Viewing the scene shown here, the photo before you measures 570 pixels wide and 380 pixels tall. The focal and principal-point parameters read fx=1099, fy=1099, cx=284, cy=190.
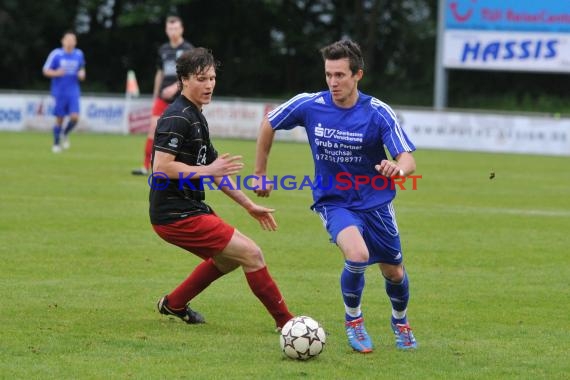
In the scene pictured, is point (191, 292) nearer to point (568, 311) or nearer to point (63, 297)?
point (63, 297)

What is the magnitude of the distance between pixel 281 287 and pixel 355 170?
7.50ft

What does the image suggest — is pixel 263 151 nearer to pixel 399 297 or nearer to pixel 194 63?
pixel 194 63

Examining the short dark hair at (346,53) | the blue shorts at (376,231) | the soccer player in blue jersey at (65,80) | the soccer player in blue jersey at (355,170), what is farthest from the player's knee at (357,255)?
the soccer player in blue jersey at (65,80)

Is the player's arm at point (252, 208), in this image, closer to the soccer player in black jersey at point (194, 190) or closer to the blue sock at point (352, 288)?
the soccer player in black jersey at point (194, 190)

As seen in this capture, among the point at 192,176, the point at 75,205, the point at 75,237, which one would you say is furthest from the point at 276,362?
the point at 75,205

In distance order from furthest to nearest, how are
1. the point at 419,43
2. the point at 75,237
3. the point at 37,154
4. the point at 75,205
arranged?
the point at 419,43
the point at 37,154
the point at 75,205
the point at 75,237

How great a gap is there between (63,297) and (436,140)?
2055 centimetres

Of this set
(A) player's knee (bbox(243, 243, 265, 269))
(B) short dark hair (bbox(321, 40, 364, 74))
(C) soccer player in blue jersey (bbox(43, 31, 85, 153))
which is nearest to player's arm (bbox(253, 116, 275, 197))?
(A) player's knee (bbox(243, 243, 265, 269))

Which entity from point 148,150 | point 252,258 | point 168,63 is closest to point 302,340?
point 252,258

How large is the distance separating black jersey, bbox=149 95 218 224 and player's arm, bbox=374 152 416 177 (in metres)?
1.19

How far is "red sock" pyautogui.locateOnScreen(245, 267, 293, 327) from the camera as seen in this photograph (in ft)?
22.7

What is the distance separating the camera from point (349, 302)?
21.5ft

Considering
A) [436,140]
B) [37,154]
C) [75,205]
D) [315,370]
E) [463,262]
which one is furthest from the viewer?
[436,140]

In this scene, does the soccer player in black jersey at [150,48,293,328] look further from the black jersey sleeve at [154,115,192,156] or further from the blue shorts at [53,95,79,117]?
the blue shorts at [53,95,79,117]
